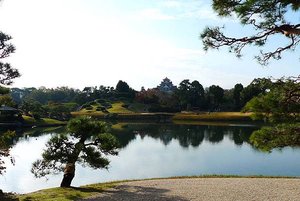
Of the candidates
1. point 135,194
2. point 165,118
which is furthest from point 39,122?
point 135,194

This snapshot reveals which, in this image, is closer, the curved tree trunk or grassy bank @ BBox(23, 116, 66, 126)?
the curved tree trunk

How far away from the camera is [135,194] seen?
1245 centimetres

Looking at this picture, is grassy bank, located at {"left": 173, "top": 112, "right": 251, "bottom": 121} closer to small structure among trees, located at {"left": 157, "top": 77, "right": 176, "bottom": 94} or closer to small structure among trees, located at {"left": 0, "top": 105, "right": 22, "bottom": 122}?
small structure among trees, located at {"left": 0, "top": 105, "right": 22, "bottom": 122}

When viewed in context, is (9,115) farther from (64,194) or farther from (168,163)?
(64,194)

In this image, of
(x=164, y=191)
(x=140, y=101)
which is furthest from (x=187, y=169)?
(x=140, y=101)

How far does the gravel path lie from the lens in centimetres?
1178

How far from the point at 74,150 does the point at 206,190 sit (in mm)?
5005

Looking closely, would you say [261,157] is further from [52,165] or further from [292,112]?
[292,112]

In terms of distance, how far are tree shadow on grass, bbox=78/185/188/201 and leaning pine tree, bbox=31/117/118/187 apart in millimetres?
1357

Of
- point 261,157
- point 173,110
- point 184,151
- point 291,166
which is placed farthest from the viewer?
point 173,110

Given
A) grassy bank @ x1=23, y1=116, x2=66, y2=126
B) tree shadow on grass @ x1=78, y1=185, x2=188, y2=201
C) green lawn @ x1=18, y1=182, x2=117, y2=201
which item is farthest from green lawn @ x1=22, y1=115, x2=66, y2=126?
tree shadow on grass @ x1=78, y1=185, x2=188, y2=201

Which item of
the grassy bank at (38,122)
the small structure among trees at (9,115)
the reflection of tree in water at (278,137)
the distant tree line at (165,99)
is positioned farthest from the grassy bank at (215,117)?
the reflection of tree in water at (278,137)

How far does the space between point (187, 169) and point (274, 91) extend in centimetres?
1563

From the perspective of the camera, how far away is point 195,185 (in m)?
13.8
